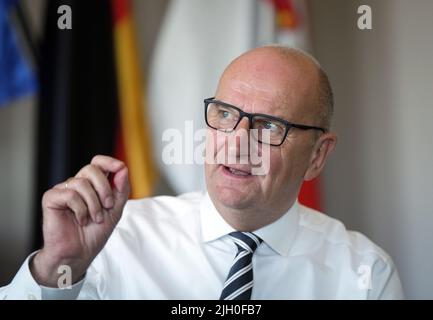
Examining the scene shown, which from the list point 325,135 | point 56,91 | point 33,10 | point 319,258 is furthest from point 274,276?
A: point 33,10

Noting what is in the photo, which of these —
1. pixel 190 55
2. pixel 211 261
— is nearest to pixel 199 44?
pixel 190 55

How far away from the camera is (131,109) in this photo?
→ 3.69 feet

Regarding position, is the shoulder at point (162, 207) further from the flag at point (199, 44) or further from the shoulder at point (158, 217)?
the flag at point (199, 44)

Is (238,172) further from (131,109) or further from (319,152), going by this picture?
(131,109)

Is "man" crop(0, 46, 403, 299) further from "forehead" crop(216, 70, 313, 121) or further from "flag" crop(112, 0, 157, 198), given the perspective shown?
"flag" crop(112, 0, 157, 198)

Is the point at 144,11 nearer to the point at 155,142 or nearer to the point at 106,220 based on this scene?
the point at 155,142

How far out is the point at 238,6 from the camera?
107 centimetres

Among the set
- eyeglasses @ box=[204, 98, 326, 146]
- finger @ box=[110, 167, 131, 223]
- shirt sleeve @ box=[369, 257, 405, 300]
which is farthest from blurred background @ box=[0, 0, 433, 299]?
finger @ box=[110, 167, 131, 223]

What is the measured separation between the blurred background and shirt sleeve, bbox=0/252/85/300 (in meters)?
0.30

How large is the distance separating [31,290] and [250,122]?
1.28 ft

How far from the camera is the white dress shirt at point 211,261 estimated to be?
77 cm

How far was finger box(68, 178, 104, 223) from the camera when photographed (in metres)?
0.60

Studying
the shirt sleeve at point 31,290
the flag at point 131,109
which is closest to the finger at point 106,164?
the shirt sleeve at point 31,290

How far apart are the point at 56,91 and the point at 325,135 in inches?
24.7
